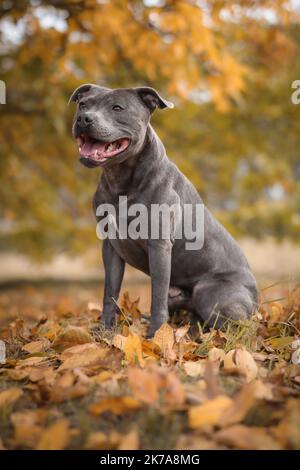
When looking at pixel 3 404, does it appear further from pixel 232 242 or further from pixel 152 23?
pixel 152 23

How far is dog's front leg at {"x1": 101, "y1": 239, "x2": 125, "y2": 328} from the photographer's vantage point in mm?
3729

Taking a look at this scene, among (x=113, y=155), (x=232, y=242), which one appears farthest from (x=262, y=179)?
(x=113, y=155)

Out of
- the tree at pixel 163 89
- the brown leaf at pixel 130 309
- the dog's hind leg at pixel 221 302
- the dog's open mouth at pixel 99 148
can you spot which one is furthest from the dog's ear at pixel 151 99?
the tree at pixel 163 89

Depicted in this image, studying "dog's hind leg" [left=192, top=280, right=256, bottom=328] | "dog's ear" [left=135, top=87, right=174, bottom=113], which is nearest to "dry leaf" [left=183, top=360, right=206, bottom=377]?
"dog's hind leg" [left=192, top=280, right=256, bottom=328]

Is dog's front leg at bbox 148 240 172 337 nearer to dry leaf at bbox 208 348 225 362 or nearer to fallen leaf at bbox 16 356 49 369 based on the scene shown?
dry leaf at bbox 208 348 225 362

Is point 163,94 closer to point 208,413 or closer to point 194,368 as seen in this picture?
point 194,368

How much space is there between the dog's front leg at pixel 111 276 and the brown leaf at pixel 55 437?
1.72m

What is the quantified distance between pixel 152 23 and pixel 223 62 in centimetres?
97

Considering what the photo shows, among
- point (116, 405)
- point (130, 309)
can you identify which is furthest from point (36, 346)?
point (116, 405)

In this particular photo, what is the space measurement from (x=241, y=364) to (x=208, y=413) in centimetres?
62

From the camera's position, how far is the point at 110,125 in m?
3.14

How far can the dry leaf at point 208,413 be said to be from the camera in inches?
79.4

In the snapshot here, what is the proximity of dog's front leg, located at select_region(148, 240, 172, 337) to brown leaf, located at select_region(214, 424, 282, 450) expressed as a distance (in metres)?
1.37
